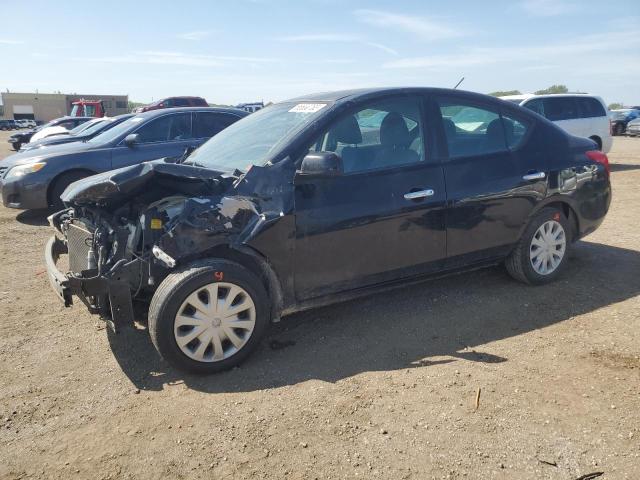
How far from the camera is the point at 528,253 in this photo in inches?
180

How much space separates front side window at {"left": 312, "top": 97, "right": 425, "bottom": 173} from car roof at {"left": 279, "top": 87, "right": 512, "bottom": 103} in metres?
0.08

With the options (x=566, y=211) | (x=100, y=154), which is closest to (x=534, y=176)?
(x=566, y=211)

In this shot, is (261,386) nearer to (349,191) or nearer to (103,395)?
(103,395)

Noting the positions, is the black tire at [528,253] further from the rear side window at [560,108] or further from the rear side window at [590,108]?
the rear side window at [590,108]

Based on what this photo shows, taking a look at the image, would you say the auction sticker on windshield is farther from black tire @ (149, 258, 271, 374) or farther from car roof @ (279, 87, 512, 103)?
black tire @ (149, 258, 271, 374)

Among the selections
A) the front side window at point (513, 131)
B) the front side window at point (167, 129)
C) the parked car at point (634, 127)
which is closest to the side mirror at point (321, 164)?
the front side window at point (513, 131)

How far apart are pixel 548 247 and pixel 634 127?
25.9 meters

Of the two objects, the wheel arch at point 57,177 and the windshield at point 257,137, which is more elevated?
the windshield at point 257,137

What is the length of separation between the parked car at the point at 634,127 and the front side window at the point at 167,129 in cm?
2489

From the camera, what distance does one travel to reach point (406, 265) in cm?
398

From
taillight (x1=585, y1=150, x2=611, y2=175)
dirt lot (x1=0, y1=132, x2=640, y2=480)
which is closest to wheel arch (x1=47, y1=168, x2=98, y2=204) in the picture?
dirt lot (x1=0, y1=132, x2=640, y2=480)

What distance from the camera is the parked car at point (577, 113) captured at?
12109 mm

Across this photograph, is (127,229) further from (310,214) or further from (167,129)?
(167,129)

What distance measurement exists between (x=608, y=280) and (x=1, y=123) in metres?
57.2
